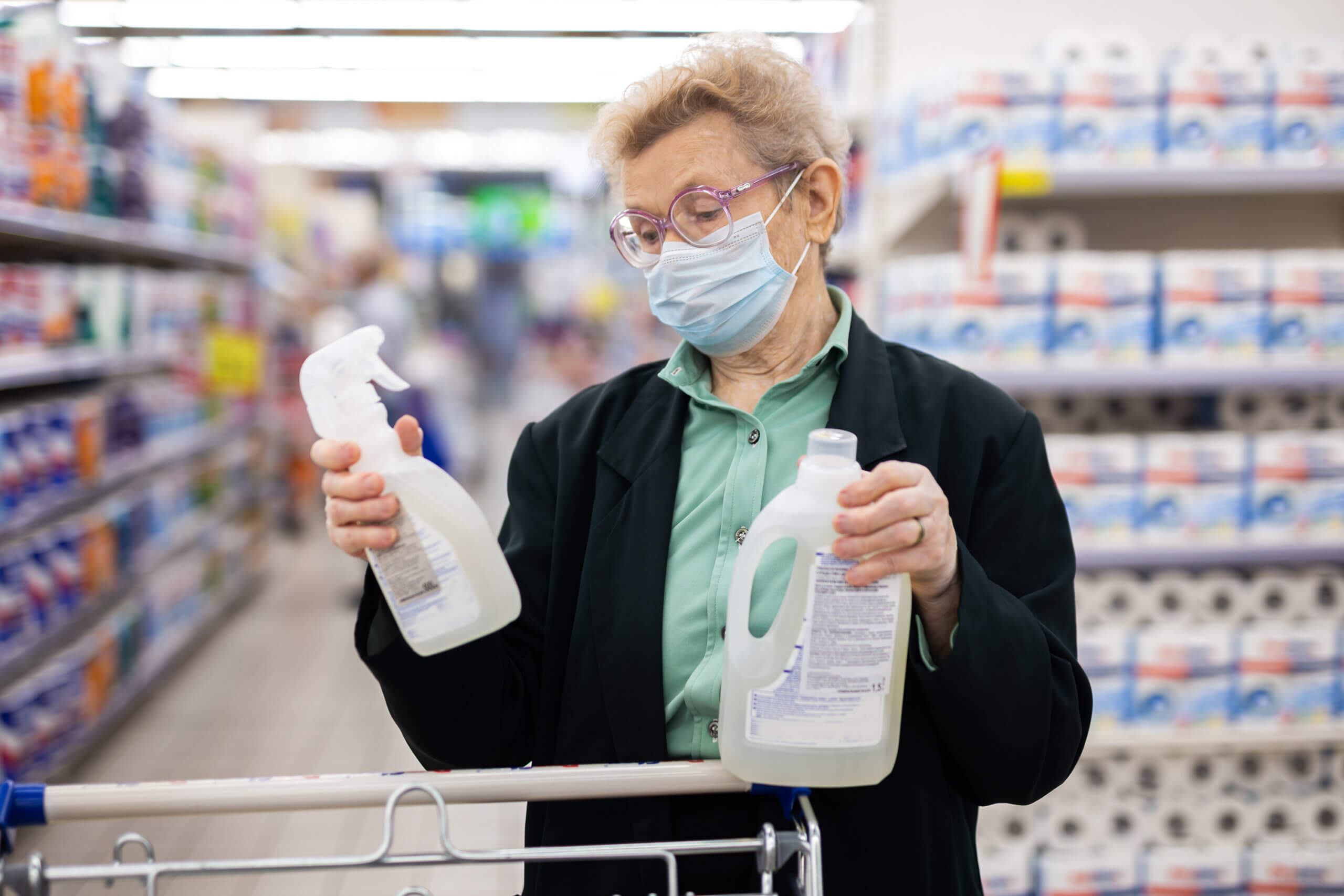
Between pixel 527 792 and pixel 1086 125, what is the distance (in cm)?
250

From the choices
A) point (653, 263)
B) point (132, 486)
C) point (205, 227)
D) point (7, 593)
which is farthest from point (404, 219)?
point (653, 263)

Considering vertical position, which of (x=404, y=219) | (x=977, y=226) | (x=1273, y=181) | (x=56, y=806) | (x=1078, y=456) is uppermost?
(x=404, y=219)

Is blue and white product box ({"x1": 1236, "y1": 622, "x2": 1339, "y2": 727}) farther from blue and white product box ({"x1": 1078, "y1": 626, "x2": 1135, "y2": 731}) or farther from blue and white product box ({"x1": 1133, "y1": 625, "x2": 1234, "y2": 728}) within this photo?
blue and white product box ({"x1": 1078, "y1": 626, "x2": 1135, "y2": 731})

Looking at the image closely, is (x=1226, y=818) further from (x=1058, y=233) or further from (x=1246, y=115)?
(x=1246, y=115)

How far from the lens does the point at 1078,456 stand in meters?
2.74

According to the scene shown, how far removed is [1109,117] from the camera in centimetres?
273

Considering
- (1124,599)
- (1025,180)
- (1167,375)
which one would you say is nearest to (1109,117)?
(1025,180)

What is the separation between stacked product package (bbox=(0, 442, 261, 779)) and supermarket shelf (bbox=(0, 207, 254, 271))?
1.09 meters

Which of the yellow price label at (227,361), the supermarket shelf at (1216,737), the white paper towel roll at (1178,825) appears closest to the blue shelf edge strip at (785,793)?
the supermarket shelf at (1216,737)

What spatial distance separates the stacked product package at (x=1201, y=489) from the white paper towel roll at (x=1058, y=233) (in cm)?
68

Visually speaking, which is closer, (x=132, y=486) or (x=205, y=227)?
(x=132, y=486)

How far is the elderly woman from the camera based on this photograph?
3.83 ft

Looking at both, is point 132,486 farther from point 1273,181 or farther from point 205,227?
point 1273,181

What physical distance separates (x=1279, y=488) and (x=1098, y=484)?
527 mm
